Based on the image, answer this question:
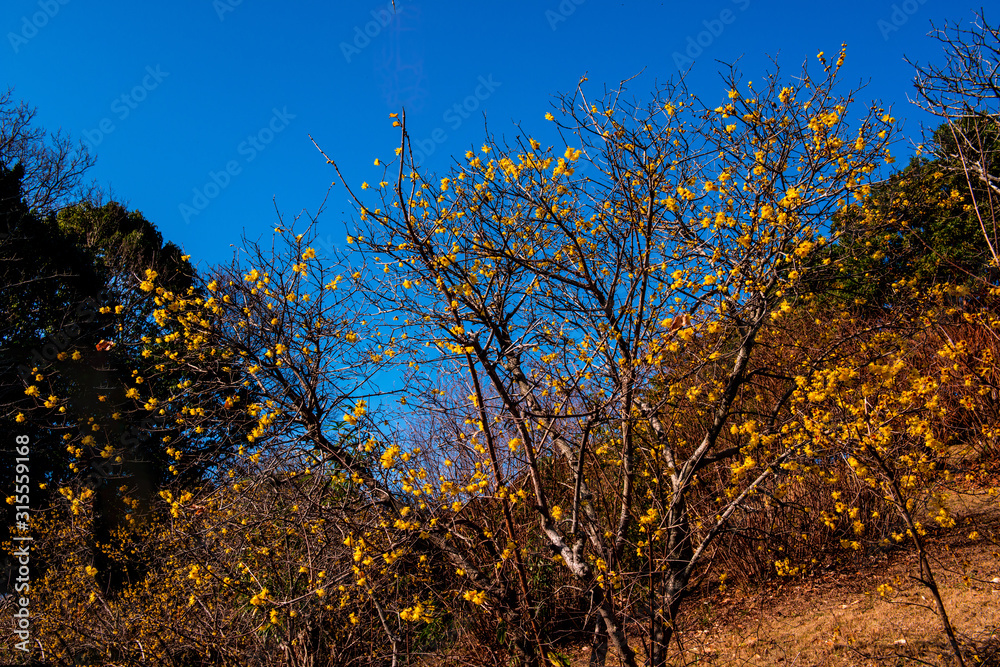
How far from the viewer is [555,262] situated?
12.6ft

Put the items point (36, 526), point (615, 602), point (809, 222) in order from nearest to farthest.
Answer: point (615, 602), point (809, 222), point (36, 526)

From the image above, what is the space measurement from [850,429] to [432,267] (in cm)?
267

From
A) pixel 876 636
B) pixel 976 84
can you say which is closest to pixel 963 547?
pixel 876 636

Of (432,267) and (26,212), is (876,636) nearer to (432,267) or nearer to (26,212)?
(432,267)

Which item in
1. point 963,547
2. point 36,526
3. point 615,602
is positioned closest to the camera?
point 615,602

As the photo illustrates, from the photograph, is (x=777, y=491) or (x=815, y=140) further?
(x=777, y=491)

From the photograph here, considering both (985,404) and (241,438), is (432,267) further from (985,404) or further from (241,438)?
(985,404)

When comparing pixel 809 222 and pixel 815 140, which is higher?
pixel 815 140

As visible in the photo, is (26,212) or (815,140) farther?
(26,212)

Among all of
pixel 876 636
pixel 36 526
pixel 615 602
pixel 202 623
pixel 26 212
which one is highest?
pixel 26 212

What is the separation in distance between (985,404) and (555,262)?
674cm

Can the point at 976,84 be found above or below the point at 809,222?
above

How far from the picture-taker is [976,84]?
12.6 ft

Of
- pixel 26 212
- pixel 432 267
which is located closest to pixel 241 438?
pixel 432 267
